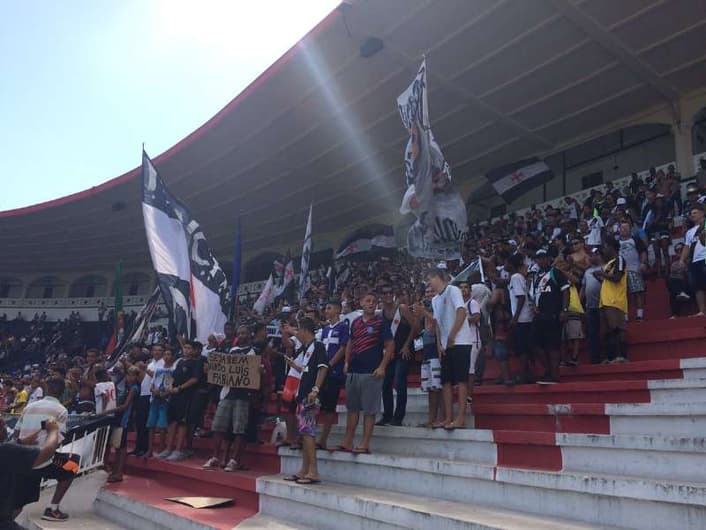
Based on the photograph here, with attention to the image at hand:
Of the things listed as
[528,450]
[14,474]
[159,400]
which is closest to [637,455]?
[528,450]

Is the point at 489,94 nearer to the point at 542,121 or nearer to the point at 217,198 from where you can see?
the point at 542,121

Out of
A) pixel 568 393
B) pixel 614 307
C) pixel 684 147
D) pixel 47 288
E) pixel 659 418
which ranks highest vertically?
pixel 684 147

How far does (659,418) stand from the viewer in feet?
13.0

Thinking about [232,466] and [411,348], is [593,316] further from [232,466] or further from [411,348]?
[232,466]

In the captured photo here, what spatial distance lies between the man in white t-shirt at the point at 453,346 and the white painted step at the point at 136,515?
2136mm

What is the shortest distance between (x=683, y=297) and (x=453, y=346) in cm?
338

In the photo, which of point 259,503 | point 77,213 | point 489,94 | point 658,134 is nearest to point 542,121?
point 489,94

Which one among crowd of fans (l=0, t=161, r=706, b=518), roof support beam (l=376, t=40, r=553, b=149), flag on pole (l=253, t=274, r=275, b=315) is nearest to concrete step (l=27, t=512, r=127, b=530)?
crowd of fans (l=0, t=161, r=706, b=518)

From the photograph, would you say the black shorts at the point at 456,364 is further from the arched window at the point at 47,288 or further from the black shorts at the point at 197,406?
the arched window at the point at 47,288

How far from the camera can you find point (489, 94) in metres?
13.5

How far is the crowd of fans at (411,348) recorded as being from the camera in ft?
16.3

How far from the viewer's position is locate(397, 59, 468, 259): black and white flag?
6645mm

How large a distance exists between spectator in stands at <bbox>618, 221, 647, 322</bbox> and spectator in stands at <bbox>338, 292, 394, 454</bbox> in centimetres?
328

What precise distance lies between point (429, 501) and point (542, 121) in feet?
41.5
